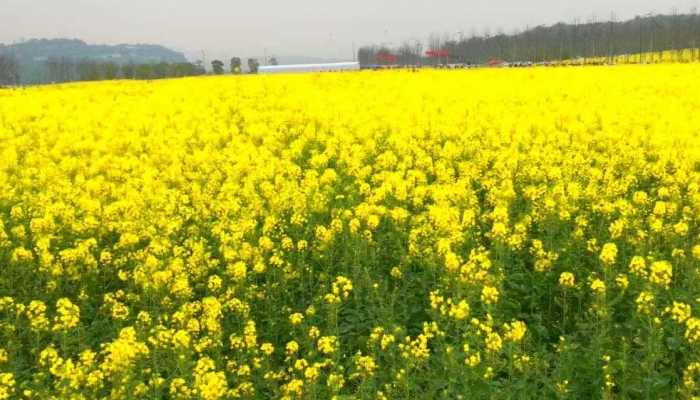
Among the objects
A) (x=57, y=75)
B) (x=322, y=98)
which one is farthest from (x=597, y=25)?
(x=322, y=98)

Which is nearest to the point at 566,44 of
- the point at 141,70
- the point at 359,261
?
the point at 141,70

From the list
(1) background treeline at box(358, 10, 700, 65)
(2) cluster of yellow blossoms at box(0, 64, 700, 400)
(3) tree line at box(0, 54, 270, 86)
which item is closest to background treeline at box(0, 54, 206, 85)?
(3) tree line at box(0, 54, 270, 86)

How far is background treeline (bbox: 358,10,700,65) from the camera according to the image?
9450 cm

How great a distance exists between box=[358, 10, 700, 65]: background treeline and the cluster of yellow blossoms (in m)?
85.6

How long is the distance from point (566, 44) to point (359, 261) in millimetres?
108508

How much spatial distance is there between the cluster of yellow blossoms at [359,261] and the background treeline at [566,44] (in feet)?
281

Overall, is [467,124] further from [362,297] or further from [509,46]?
[509,46]

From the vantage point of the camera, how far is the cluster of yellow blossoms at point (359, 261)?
5129 millimetres

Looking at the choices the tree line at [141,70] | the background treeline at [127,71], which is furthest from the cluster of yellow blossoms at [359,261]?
the background treeline at [127,71]

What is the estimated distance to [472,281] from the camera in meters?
6.12

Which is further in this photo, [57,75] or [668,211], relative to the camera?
[57,75]

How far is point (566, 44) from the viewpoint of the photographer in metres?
106

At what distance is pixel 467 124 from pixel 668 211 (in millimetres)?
6512

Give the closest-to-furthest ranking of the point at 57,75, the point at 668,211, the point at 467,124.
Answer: the point at 668,211
the point at 467,124
the point at 57,75
